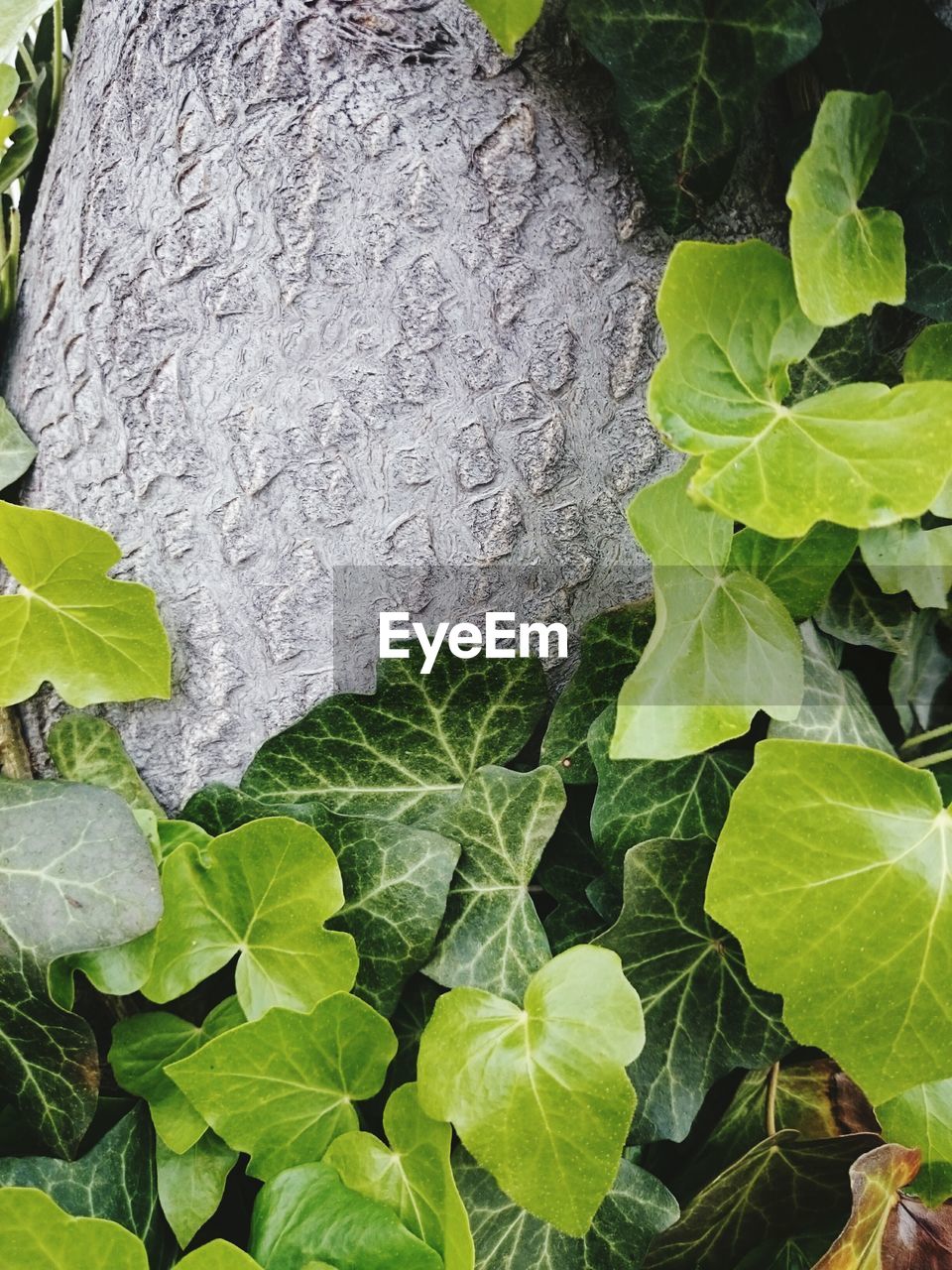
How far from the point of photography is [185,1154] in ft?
1.94

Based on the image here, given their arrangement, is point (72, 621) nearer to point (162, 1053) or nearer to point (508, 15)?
point (162, 1053)

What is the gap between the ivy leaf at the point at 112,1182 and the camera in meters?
0.59

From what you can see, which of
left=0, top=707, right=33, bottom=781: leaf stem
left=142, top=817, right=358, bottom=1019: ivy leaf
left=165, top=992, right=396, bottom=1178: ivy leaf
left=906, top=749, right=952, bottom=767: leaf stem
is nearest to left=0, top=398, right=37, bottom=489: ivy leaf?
left=0, top=707, right=33, bottom=781: leaf stem

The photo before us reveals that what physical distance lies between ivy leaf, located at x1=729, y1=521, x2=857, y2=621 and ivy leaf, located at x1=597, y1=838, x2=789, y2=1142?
165mm

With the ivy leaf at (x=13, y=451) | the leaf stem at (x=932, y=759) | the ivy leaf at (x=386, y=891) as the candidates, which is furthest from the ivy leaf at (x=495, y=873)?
the ivy leaf at (x=13, y=451)

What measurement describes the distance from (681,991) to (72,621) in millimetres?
458

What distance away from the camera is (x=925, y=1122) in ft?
1.82

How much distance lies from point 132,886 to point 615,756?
11.9 inches

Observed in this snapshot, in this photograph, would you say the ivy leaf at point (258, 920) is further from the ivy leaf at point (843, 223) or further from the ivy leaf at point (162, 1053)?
the ivy leaf at point (843, 223)

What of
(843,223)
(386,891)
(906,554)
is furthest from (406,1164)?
(843,223)

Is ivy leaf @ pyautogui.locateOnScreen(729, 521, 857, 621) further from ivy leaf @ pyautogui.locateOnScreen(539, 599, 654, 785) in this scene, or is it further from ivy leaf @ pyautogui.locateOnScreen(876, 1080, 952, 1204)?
ivy leaf @ pyautogui.locateOnScreen(876, 1080, 952, 1204)

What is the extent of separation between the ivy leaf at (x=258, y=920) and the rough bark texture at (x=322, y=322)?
85 mm

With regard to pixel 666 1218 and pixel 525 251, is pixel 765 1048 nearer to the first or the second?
pixel 666 1218

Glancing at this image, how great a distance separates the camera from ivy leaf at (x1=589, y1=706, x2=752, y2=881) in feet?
1.97
